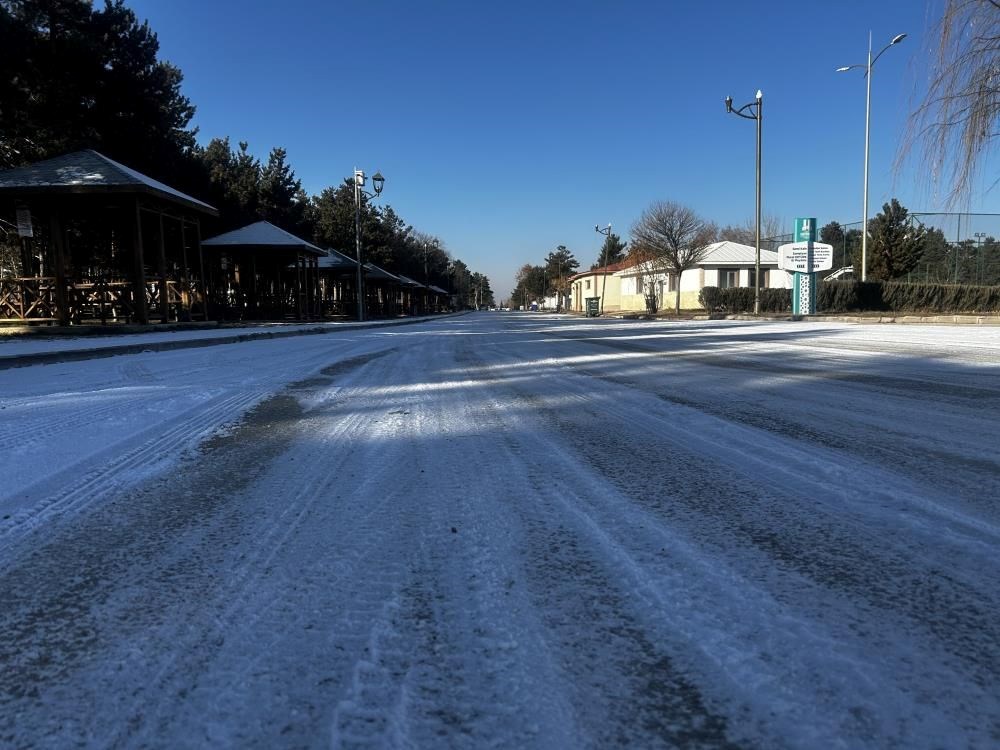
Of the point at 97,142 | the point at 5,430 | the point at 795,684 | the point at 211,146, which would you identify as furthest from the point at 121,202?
the point at 211,146

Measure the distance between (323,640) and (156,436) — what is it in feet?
10.3

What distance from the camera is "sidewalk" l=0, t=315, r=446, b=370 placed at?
8891 mm

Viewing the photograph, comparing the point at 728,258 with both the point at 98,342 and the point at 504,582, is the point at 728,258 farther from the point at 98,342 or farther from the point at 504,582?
the point at 504,582

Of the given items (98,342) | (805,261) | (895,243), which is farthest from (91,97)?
(895,243)

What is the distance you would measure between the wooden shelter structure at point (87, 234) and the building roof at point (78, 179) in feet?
0.07

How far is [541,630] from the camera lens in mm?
1684

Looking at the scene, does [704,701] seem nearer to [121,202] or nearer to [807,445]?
[807,445]

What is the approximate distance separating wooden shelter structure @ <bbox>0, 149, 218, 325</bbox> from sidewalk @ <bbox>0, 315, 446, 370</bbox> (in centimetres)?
190

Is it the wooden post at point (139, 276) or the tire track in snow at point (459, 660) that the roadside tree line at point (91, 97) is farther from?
the tire track in snow at point (459, 660)

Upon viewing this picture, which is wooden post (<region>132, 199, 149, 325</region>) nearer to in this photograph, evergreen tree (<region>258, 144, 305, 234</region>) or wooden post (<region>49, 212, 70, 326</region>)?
wooden post (<region>49, 212, 70, 326</region>)

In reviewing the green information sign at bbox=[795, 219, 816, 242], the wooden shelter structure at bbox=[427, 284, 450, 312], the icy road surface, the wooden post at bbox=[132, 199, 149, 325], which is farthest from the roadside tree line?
the wooden shelter structure at bbox=[427, 284, 450, 312]

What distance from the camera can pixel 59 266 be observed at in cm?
1517

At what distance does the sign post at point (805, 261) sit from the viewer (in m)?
24.1

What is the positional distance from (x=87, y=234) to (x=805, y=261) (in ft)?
87.3
